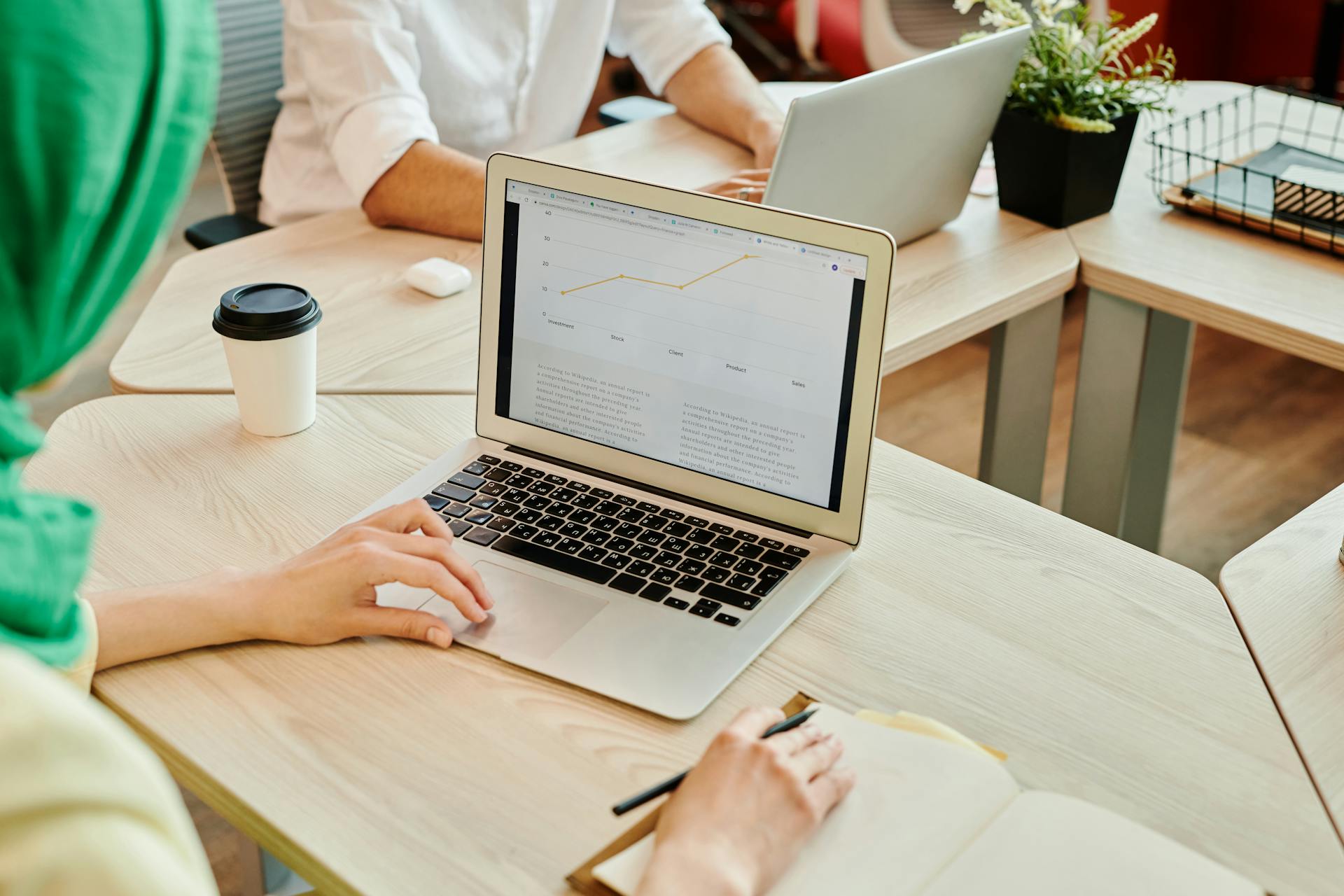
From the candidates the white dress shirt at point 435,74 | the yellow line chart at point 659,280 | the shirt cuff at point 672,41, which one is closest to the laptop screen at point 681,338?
the yellow line chart at point 659,280

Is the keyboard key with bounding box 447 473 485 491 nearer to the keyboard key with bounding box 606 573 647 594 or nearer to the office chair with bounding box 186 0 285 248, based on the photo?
the keyboard key with bounding box 606 573 647 594

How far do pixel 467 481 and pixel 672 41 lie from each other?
1215 mm

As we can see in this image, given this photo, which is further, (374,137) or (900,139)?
(374,137)

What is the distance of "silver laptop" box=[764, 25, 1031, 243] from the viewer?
127 cm

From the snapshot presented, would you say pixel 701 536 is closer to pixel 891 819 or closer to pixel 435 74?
pixel 891 819

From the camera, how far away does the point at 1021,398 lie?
1.72 metres

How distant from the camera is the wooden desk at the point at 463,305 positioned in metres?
1.30

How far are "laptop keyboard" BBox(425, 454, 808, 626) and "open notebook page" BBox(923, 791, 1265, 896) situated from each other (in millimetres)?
255

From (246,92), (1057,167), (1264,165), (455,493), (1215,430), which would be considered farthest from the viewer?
(1215,430)

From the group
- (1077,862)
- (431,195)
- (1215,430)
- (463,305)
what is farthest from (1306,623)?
(1215,430)

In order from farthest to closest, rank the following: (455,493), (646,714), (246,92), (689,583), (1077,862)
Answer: (246,92)
(455,493)
(689,583)
(646,714)
(1077,862)

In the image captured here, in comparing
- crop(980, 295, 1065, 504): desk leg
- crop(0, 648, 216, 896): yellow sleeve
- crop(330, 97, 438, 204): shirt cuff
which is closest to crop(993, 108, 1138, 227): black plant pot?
crop(980, 295, 1065, 504): desk leg

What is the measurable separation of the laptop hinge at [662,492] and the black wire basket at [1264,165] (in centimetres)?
86

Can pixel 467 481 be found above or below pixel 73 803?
below
